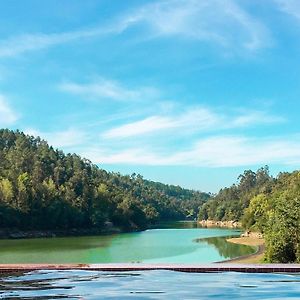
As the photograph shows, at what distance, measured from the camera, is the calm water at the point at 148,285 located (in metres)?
10.6

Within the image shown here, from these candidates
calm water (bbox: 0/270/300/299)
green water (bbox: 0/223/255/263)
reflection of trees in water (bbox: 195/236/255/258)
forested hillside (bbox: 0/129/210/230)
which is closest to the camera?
calm water (bbox: 0/270/300/299)

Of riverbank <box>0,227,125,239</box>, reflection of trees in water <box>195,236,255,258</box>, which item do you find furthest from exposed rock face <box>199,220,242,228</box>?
reflection of trees in water <box>195,236,255,258</box>

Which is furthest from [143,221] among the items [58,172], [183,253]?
[183,253]

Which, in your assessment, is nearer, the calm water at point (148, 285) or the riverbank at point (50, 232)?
the calm water at point (148, 285)

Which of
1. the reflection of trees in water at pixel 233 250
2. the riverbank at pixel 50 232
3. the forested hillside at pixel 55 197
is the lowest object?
the reflection of trees in water at pixel 233 250

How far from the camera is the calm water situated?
34.7 feet

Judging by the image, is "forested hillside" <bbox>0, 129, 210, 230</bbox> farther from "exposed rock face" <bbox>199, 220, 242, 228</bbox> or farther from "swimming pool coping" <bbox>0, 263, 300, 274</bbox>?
"swimming pool coping" <bbox>0, 263, 300, 274</bbox>

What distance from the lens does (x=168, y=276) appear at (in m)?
13.4

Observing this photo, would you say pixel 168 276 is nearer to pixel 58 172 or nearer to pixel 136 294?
pixel 136 294

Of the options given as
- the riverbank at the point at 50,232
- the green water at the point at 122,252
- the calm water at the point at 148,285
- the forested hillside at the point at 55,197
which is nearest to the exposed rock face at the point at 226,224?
the forested hillside at the point at 55,197

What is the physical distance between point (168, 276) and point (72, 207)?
7582 centimetres

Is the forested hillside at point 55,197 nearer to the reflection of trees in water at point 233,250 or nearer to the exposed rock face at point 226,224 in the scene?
the exposed rock face at point 226,224

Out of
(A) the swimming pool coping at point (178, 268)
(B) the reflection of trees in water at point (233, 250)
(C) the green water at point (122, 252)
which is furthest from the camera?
(B) the reflection of trees in water at point (233, 250)

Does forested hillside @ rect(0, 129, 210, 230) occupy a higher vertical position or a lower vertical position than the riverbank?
higher
